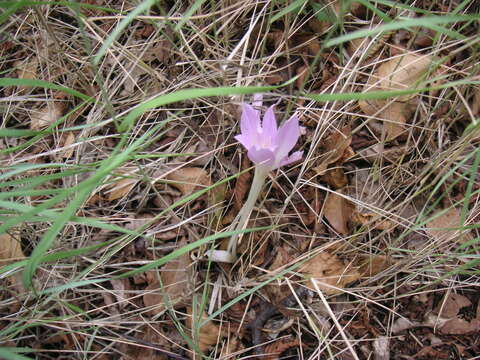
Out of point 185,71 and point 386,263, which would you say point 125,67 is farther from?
point 386,263

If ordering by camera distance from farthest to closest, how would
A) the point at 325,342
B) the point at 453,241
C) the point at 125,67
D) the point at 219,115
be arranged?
1. the point at 125,67
2. the point at 219,115
3. the point at 453,241
4. the point at 325,342

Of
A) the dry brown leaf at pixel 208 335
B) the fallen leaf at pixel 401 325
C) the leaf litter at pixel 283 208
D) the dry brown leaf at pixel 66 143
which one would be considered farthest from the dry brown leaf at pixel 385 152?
the dry brown leaf at pixel 66 143

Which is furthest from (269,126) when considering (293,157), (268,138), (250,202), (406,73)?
(406,73)

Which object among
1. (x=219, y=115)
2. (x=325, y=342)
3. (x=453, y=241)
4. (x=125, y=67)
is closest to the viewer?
(x=325, y=342)

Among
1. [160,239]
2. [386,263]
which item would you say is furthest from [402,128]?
[160,239]

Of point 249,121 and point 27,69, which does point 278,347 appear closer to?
point 249,121

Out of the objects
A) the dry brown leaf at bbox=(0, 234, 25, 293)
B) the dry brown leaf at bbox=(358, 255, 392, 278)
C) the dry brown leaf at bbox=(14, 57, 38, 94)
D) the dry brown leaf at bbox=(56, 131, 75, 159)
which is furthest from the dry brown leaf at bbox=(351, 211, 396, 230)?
the dry brown leaf at bbox=(14, 57, 38, 94)
